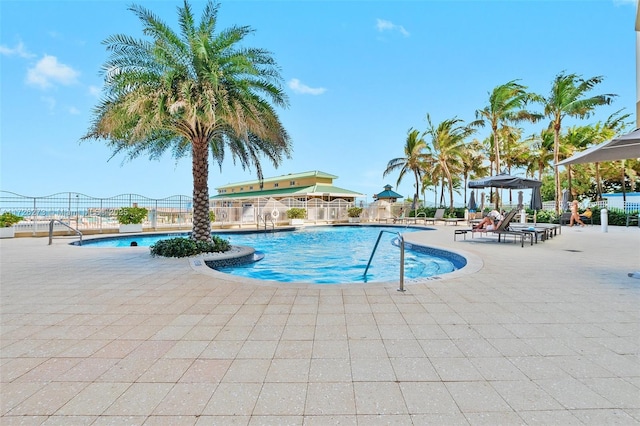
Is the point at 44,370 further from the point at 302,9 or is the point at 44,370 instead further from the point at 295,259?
the point at 302,9

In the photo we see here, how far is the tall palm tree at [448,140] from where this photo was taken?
25.7 m

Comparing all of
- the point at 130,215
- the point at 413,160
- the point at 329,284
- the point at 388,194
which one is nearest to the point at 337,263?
the point at 329,284

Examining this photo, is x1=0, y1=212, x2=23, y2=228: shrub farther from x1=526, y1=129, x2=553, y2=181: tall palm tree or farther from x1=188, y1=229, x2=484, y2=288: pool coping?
x1=526, y1=129, x2=553, y2=181: tall palm tree

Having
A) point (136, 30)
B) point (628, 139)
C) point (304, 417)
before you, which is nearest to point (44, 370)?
point (304, 417)

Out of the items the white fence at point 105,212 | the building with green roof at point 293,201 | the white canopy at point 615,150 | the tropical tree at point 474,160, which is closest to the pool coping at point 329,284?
the white canopy at point 615,150

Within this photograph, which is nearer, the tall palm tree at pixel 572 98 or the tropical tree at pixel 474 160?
the tall palm tree at pixel 572 98

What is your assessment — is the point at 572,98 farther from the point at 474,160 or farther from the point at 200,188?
the point at 200,188

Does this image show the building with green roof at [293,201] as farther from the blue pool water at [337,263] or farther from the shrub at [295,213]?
the blue pool water at [337,263]

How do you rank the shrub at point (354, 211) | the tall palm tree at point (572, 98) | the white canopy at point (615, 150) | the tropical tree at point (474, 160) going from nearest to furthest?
the white canopy at point (615, 150) < the tall palm tree at point (572, 98) < the shrub at point (354, 211) < the tropical tree at point (474, 160)

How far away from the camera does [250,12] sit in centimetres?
1031

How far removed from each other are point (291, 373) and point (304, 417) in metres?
0.53

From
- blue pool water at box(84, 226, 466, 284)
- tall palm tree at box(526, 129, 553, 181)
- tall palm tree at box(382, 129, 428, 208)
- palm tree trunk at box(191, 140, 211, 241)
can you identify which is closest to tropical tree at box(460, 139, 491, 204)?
tall palm tree at box(382, 129, 428, 208)

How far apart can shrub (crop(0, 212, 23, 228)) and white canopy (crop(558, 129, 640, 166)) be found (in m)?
19.3

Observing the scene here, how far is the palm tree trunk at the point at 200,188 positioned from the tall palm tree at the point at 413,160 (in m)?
20.5
